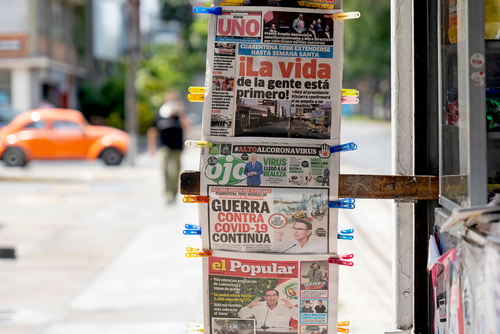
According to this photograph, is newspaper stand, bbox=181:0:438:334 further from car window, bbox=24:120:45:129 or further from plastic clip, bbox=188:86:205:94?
car window, bbox=24:120:45:129

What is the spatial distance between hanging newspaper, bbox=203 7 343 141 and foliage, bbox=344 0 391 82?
3056cm

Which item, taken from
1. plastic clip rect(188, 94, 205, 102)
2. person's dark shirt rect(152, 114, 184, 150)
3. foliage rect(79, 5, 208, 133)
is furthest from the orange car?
plastic clip rect(188, 94, 205, 102)

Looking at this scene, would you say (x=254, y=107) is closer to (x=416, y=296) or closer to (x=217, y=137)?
(x=217, y=137)

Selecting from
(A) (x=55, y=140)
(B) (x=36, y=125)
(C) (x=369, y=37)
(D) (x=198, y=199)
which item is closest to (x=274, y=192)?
(D) (x=198, y=199)

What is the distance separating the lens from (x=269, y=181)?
2.36 metres

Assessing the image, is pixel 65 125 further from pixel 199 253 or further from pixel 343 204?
pixel 343 204

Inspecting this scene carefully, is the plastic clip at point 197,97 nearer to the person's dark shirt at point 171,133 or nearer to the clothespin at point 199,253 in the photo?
the clothespin at point 199,253

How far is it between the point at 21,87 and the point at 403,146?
22.9 metres

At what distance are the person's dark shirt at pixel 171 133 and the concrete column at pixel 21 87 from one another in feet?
52.0

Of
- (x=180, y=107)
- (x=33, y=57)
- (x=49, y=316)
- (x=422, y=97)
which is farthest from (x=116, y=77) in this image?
(x=422, y=97)

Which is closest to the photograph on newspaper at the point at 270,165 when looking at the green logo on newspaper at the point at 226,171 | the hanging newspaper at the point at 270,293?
the green logo on newspaper at the point at 226,171

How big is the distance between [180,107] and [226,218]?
7623mm

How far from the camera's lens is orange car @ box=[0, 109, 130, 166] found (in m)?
15.3

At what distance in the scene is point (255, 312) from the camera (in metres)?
2.40
